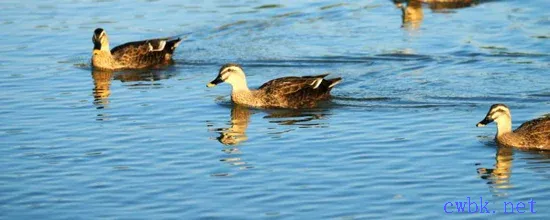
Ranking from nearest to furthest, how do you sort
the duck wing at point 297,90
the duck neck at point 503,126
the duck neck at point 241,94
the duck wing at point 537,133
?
the duck wing at point 537,133
the duck neck at point 503,126
the duck wing at point 297,90
the duck neck at point 241,94

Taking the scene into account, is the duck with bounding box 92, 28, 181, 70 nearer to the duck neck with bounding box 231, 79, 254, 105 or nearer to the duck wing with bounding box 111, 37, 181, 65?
the duck wing with bounding box 111, 37, 181, 65

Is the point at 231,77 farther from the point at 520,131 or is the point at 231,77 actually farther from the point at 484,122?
the point at 520,131

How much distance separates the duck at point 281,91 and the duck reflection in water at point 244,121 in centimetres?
14

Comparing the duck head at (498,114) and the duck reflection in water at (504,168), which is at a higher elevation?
the duck head at (498,114)

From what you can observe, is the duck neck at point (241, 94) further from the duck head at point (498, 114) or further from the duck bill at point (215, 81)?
the duck head at point (498, 114)

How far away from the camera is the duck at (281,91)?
2028 cm

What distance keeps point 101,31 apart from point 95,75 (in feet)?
3.37

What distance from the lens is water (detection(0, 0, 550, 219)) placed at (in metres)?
14.8

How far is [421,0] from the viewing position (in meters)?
30.8

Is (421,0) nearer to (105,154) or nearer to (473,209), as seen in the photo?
(105,154)

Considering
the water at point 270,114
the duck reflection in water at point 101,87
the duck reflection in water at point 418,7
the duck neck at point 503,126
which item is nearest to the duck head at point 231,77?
the water at point 270,114

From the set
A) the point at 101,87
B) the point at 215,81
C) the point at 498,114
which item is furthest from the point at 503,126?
the point at 101,87

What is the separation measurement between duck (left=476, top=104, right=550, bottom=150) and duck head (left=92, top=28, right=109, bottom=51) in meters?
8.81

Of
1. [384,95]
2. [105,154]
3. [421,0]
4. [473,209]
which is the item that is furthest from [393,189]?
[421,0]
